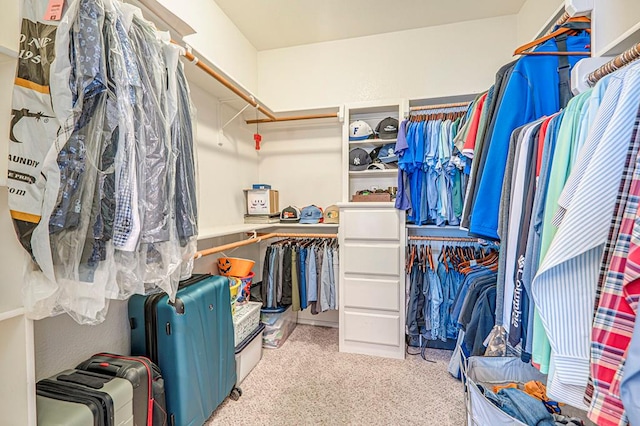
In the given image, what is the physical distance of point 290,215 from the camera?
8.71ft

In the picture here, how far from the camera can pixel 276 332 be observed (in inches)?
92.7

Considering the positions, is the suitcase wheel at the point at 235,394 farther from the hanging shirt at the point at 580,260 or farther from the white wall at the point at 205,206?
Result: the hanging shirt at the point at 580,260

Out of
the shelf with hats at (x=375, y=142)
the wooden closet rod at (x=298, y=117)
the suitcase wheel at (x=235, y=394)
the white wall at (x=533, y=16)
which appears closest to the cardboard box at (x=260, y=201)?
the wooden closet rod at (x=298, y=117)

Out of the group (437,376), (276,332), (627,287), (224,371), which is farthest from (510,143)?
(276,332)

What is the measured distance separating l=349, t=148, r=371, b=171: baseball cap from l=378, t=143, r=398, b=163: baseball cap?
115 millimetres

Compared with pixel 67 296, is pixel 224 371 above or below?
below

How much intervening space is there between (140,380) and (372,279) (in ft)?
5.34

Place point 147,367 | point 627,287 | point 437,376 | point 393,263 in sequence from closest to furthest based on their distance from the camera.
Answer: point 627,287 → point 147,367 → point 437,376 → point 393,263

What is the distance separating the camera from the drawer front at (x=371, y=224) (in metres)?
2.21

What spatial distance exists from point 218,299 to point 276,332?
0.93m

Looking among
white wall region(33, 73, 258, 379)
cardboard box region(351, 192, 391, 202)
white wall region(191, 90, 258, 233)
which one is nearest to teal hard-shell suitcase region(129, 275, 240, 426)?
white wall region(33, 73, 258, 379)

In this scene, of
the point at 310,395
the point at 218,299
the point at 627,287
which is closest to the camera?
the point at 627,287

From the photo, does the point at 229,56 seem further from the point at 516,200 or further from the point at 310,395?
the point at 310,395

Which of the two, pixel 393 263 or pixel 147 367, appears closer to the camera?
pixel 147 367
